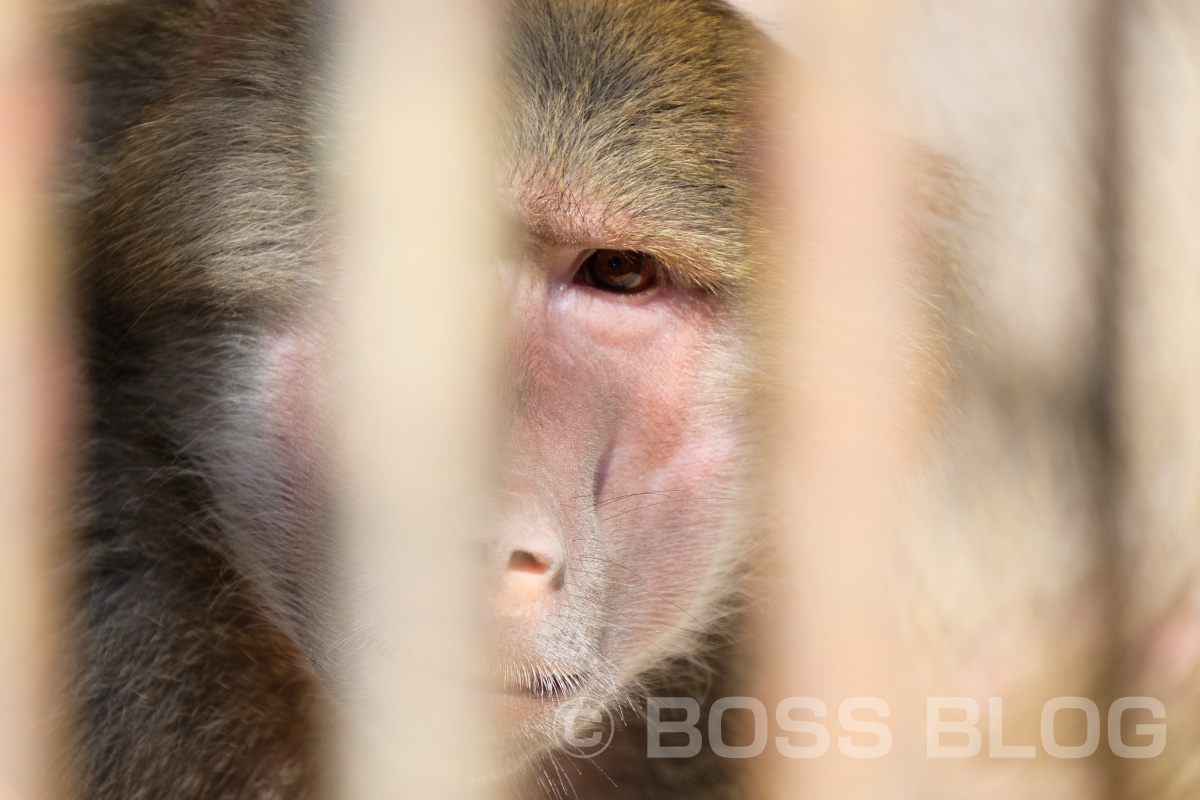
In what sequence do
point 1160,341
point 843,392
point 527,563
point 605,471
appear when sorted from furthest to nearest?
point 1160,341, point 843,392, point 605,471, point 527,563

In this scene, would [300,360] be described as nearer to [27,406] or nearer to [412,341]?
[412,341]

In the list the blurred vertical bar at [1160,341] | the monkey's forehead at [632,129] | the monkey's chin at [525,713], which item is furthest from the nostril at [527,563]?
the blurred vertical bar at [1160,341]

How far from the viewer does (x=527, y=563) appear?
1.28 meters

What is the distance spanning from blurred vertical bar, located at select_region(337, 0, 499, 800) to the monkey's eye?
17cm

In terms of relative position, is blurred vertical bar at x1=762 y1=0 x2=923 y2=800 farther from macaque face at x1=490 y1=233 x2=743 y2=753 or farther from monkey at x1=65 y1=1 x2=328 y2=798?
monkey at x1=65 y1=1 x2=328 y2=798

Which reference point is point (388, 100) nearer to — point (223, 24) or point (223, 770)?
point (223, 24)

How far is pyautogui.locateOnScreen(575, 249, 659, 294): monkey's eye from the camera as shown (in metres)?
1.57

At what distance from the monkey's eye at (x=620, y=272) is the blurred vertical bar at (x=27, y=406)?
60cm

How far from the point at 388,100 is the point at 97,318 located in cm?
45

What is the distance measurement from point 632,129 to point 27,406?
0.70 m

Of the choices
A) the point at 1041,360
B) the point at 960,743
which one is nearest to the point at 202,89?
the point at 1041,360

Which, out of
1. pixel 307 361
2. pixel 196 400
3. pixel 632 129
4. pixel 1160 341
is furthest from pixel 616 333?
pixel 1160 341

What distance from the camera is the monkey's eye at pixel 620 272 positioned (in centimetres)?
157

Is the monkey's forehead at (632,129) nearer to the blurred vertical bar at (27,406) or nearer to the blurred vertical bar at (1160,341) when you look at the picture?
the blurred vertical bar at (27,406)
